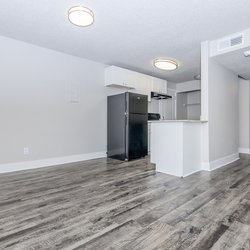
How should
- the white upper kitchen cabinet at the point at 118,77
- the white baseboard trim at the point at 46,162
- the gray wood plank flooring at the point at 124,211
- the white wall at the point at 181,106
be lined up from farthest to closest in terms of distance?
the white wall at the point at 181,106, the white upper kitchen cabinet at the point at 118,77, the white baseboard trim at the point at 46,162, the gray wood plank flooring at the point at 124,211

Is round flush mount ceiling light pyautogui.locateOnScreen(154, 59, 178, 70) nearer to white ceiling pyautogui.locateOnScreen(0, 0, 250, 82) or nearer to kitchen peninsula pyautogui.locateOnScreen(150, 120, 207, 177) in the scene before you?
white ceiling pyautogui.locateOnScreen(0, 0, 250, 82)

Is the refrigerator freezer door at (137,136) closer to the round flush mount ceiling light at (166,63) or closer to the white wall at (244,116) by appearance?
the round flush mount ceiling light at (166,63)

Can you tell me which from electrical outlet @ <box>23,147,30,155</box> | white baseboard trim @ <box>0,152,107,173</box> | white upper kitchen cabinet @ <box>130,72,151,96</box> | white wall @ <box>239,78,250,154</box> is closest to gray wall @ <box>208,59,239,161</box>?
white wall @ <box>239,78,250,154</box>

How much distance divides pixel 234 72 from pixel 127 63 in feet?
8.44

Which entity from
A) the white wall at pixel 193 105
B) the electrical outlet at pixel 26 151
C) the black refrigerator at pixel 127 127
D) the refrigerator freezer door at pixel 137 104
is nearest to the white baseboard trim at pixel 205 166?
the black refrigerator at pixel 127 127

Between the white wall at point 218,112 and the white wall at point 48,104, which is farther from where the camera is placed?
the white wall at point 218,112

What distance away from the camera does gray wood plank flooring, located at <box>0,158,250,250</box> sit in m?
1.37

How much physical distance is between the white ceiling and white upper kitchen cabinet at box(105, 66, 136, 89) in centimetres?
47

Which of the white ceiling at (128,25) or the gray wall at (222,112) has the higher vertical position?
the white ceiling at (128,25)

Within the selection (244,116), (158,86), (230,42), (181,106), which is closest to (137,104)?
(158,86)

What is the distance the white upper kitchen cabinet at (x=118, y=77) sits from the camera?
456 centimetres

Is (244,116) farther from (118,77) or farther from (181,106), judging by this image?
(118,77)

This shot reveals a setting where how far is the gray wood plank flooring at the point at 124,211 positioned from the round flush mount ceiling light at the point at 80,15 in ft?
7.27

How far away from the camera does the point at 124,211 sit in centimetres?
184
